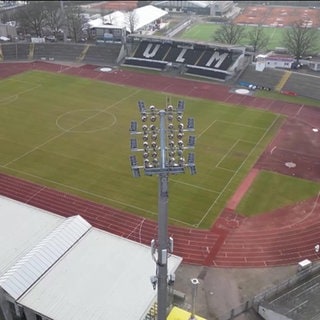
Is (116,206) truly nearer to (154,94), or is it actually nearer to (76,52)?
(154,94)

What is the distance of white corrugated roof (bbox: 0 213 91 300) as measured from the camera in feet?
80.8

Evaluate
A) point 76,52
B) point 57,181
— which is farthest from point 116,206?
point 76,52

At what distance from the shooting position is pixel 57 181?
137 feet

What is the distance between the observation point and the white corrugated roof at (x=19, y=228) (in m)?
27.5

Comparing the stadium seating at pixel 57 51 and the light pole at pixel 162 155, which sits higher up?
the light pole at pixel 162 155

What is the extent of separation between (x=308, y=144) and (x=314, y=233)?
18445mm

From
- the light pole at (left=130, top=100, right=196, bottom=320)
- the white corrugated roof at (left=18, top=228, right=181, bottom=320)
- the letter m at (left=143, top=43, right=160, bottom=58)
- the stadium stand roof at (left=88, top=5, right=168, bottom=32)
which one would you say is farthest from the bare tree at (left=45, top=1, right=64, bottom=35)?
the light pole at (left=130, top=100, right=196, bottom=320)

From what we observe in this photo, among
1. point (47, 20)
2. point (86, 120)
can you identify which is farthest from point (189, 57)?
point (47, 20)

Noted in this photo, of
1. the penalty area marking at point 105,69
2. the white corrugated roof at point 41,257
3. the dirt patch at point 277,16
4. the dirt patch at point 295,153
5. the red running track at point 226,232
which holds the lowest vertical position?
the dirt patch at point 277,16

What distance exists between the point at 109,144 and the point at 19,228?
21273 millimetres

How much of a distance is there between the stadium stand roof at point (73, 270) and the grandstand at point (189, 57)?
170 feet

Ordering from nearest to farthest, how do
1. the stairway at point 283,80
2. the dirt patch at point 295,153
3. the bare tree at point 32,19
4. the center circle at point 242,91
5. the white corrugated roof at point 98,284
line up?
the white corrugated roof at point 98,284 < the dirt patch at point 295,153 < the center circle at point 242,91 < the stairway at point 283,80 < the bare tree at point 32,19

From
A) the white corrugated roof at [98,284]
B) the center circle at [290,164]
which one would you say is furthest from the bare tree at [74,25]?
the white corrugated roof at [98,284]

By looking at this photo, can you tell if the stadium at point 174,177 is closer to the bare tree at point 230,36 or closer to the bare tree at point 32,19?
the bare tree at point 230,36
